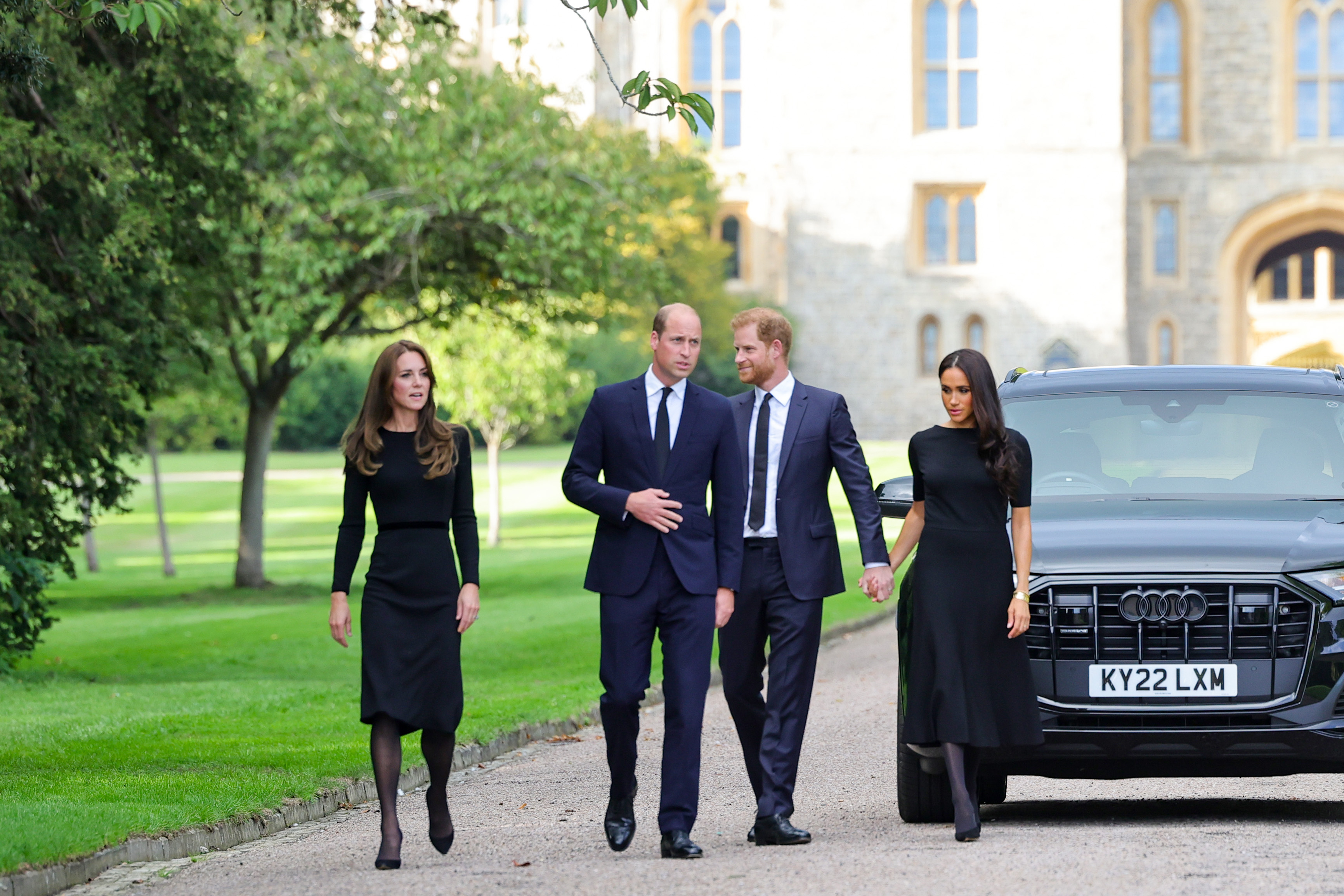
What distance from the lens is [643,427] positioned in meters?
6.68

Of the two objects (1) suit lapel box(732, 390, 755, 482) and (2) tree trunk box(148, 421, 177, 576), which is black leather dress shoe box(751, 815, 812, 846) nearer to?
(1) suit lapel box(732, 390, 755, 482)

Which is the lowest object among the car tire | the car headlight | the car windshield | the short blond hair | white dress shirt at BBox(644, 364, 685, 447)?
the car tire

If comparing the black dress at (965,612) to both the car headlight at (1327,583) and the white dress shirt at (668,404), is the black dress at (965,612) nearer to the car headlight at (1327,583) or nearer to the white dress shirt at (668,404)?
the white dress shirt at (668,404)

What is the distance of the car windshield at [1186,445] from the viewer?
7.77 meters

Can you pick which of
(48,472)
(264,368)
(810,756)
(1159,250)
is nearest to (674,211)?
(1159,250)

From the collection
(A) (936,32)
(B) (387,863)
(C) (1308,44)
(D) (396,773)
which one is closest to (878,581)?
(D) (396,773)

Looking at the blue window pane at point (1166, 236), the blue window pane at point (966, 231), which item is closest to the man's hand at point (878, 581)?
the blue window pane at point (966, 231)

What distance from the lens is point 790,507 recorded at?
22.5 ft

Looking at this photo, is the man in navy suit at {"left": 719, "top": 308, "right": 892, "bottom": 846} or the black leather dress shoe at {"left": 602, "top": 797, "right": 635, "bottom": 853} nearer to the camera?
the black leather dress shoe at {"left": 602, "top": 797, "right": 635, "bottom": 853}

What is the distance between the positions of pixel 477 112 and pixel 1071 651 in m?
18.9

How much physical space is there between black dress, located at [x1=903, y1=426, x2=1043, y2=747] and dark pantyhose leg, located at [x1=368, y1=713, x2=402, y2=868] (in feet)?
6.19

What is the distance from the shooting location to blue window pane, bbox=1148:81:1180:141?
63.1 m

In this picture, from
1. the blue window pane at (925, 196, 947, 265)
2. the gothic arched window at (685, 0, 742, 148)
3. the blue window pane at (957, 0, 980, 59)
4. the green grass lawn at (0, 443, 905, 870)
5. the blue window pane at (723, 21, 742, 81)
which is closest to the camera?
the green grass lawn at (0, 443, 905, 870)

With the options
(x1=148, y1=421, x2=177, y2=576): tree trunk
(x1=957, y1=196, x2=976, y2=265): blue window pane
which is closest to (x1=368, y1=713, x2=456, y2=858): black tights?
(x1=148, y1=421, x2=177, y2=576): tree trunk
